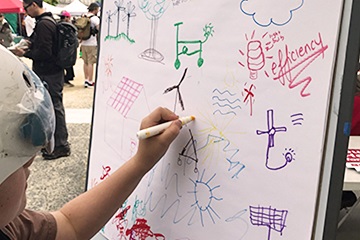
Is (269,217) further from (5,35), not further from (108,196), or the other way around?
(5,35)

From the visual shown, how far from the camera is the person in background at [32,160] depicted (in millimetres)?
602

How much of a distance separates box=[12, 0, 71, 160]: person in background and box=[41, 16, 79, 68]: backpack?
3 cm

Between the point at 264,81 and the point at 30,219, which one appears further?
the point at 30,219

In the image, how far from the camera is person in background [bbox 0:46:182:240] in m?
0.60

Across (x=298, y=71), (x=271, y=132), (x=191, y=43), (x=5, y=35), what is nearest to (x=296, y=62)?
(x=298, y=71)

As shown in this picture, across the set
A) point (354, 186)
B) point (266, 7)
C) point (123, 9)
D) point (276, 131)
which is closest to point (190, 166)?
point (276, 131)

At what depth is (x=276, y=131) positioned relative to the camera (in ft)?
2.35

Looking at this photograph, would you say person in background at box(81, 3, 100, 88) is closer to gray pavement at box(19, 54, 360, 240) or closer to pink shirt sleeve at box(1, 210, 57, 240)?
gray pavement at box(19, 54, 360, 240)

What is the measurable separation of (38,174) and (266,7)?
2.80 meters

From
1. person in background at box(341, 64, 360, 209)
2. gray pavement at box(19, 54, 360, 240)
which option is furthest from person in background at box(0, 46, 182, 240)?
gray pavement at box(19, 54, 360, 240)

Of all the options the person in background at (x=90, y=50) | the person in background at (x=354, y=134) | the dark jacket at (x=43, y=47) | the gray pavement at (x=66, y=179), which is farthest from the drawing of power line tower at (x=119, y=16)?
the person in background at (x=90, y=50)

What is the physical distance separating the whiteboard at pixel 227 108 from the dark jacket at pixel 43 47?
86.3 inches

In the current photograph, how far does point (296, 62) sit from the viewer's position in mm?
688

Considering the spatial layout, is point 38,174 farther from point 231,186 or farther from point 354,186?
point 231,186
